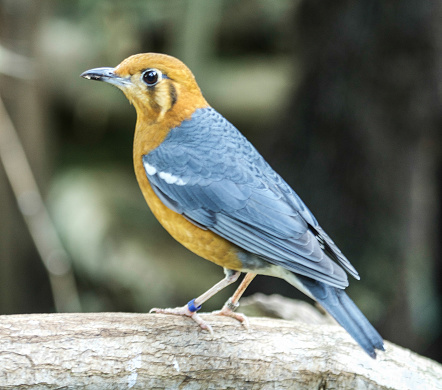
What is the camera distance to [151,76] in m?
3.69

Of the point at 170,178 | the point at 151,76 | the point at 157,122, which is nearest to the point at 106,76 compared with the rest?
the point at 151,76

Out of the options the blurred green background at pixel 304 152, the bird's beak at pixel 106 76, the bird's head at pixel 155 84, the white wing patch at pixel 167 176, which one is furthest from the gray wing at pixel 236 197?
the blurred green background at pixel 304 152

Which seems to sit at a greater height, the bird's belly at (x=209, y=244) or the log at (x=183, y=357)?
the bird's belly at (x=209, y=244)

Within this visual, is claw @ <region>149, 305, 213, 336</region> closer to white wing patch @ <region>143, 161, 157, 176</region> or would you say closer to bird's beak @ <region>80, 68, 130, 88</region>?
white wing patch @ <region>143, 161, 157, 176</region>

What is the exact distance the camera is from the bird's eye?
3678 mm

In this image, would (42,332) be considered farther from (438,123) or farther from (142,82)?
→ (438,123)

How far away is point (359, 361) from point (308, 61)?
427 cm

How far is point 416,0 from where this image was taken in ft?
21.0

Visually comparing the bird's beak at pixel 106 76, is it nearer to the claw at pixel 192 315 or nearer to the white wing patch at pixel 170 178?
the white wing patch at pixel 170 178

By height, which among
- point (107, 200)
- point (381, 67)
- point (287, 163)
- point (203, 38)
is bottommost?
point (107, 200)

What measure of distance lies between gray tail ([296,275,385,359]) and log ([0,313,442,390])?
55 centimetres

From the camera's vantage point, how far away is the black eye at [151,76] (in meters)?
3.68

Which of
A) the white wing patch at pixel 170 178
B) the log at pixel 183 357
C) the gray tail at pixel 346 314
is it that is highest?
the white wing patch at pixel 170 178

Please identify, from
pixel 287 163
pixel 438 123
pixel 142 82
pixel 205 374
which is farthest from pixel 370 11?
pixel 205 374
